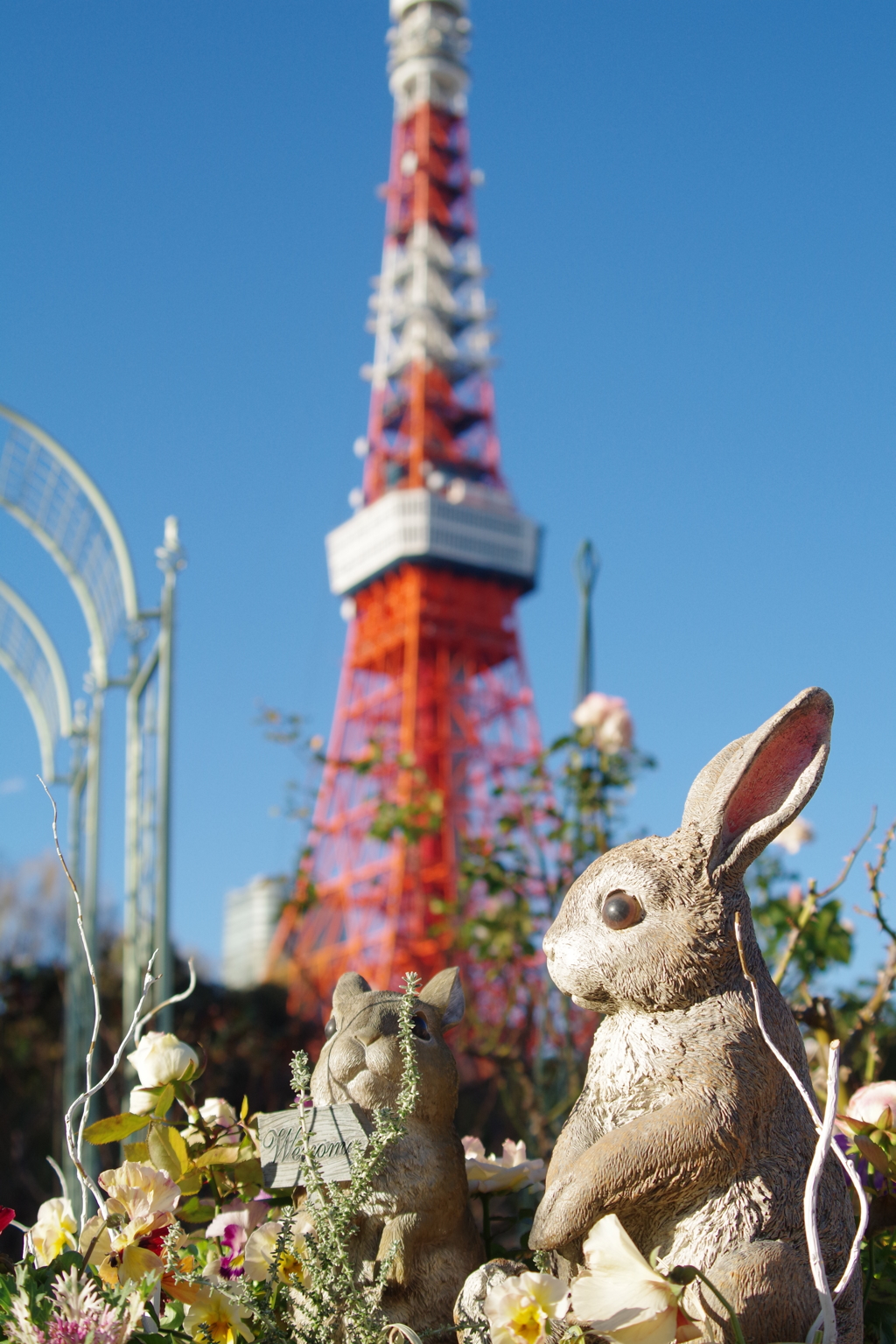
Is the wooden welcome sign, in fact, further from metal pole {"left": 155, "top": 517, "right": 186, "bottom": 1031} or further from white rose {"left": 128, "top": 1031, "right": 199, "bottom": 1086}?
metal pole {"left": 155, "top": 517, "right": 186, "bottom": 1031}

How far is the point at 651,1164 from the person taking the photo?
55.4 inches

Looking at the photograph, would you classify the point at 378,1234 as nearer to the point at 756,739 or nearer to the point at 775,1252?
the point at 775,1252

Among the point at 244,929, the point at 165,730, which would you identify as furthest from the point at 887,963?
the point at 244,929

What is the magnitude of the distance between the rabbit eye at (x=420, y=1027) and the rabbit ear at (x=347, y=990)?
0.26 ft

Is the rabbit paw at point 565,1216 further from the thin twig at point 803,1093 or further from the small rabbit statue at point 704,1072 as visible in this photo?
the thin twig at point 803,1093

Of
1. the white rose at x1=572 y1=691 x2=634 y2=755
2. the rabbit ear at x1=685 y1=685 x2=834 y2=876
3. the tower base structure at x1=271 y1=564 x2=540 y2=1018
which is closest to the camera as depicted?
the rabbit ear at x1=685 y1=685 x2=834 y2=876

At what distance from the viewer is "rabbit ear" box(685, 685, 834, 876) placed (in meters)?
1.52

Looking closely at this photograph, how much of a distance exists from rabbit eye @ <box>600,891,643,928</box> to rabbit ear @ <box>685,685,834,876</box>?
109mm

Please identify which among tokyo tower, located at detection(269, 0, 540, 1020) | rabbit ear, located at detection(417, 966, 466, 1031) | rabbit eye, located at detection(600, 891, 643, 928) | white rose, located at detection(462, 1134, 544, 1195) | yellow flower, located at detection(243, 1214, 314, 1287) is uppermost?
tokyo tower, located at detection(269, 0, 540, 1020)

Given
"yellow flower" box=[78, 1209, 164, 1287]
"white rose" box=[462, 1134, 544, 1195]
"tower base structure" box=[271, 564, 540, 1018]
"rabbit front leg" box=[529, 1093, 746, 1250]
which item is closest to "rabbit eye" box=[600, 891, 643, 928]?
"rabbit front leg" box=[529, 1093, 746, 1250]

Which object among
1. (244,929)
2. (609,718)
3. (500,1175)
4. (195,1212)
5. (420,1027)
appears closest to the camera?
(420,1027)

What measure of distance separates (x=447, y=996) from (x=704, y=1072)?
0.43 m

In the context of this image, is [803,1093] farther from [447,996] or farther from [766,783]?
[447,996]

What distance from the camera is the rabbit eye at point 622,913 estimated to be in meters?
1.55
